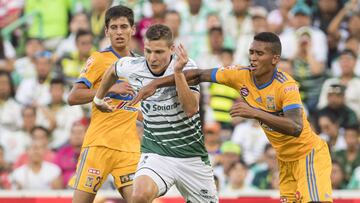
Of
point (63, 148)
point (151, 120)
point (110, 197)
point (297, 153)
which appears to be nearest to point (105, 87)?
point (151, 120)

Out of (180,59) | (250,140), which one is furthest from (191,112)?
(250,140)

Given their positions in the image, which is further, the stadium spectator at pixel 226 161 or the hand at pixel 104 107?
the stadium spectator at pixel 226 161

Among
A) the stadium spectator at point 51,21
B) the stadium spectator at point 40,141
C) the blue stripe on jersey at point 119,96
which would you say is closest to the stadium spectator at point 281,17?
the stadium spectator at point 51,21

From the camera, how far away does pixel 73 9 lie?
17125 mm

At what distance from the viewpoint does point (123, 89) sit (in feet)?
31.4

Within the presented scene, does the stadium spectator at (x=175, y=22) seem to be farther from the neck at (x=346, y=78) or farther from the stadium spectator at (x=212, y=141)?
the neck at (x=346, y=78)

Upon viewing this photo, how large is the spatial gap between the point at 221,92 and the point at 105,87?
19.3 ft

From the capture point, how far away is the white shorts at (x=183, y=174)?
9430 mm

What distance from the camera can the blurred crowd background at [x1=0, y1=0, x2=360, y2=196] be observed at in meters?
14.4

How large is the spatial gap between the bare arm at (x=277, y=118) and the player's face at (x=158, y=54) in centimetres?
91

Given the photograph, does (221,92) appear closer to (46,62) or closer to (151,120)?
(46,62)

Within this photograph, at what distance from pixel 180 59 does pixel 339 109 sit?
21.1ft

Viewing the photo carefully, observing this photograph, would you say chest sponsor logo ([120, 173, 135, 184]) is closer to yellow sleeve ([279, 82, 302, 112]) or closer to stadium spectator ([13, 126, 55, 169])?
yellow sleeve ([279, 82, 302, 112])

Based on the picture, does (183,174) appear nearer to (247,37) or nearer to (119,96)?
(119,96)
